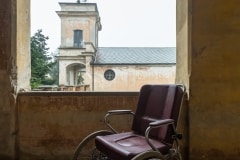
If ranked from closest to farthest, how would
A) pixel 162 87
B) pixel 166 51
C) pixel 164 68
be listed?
pixel 162 87
pixel 164 68
pixel 166 51

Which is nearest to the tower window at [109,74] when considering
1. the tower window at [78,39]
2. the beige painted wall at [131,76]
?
the beige painted wall at [131,76]

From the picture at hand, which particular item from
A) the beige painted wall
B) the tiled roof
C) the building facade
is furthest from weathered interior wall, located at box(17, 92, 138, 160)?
the tiled roof

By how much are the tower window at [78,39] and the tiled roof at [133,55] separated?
1249 millimetres

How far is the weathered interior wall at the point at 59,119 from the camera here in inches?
120

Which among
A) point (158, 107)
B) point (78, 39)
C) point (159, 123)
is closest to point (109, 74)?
point (78, 39)

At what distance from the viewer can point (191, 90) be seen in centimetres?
291

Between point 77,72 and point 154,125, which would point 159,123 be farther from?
point 77,72

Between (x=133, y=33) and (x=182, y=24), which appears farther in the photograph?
(x=133, y=33)

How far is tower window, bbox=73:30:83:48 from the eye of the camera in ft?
31.3

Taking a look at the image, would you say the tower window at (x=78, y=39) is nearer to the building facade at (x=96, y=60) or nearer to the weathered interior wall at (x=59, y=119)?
the building facade at (x=96, y=60)

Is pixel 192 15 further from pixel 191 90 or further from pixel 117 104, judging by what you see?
pixel 117 104

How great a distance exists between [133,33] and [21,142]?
215 inches

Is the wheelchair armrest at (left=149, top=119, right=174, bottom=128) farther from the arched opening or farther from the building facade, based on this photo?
the arched opening

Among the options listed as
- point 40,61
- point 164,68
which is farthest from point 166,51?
point 40,61
